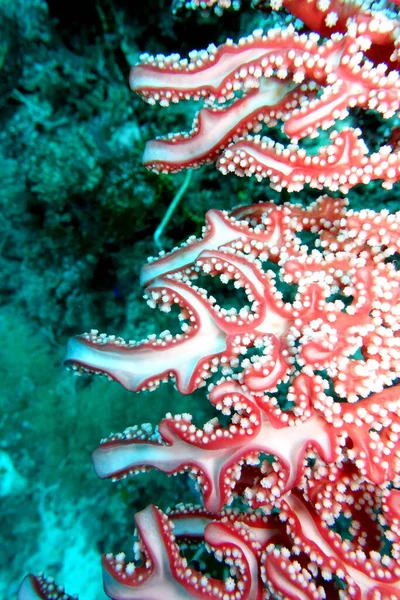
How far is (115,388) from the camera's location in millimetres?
2080

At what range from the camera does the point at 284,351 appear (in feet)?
4.26

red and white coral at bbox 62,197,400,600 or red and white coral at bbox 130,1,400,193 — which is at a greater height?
red and white coral at bbox 130,1,400,193

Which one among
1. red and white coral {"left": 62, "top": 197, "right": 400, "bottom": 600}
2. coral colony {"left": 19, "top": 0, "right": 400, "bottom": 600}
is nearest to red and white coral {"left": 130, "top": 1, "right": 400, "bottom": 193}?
coral colony {"left": 19, "top": 0, "right": 400, "bottom": 600}

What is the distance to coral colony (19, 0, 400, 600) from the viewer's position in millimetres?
1207

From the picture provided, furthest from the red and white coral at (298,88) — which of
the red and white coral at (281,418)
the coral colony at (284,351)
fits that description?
the red and white coral at (281,418)

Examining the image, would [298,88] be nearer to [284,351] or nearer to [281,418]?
[284,351]

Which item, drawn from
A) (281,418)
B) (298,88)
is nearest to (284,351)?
(281,418)

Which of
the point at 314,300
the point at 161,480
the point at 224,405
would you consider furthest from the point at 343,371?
the point at 161,480

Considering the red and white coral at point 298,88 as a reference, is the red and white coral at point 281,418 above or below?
below

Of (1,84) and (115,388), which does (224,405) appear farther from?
(1,84)

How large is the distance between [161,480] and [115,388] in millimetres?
525

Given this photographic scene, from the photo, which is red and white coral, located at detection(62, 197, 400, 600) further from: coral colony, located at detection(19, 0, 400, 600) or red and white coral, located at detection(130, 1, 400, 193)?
red and white coral, located at detection(130, 1, 400, 193)

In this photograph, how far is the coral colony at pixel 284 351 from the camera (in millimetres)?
1207

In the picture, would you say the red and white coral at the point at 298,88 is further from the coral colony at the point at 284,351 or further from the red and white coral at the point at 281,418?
the red and white coral at the point at 281,418
